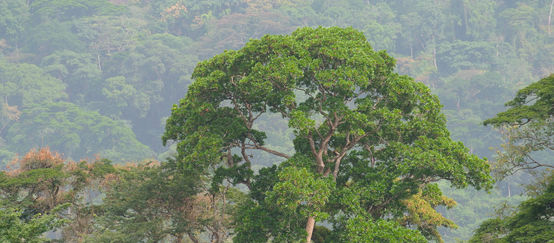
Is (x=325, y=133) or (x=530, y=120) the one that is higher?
(x=530, y=120)

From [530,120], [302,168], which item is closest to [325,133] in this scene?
[302,168]

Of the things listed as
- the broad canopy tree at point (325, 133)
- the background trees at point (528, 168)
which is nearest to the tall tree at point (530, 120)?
the background trees at point (528, 168)

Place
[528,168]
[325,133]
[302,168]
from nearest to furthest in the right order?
[302,168], [528,168], [325,133]

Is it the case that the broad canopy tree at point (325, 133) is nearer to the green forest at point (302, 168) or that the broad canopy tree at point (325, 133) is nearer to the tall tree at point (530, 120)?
the green forest at point (302, 168)

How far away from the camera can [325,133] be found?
15547 mm

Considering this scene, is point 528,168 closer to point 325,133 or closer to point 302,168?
point 325,133

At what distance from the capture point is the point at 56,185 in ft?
61.2

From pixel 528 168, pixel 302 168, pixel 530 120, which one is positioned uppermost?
pixel 530 120

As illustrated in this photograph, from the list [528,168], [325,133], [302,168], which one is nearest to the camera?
[302,168]

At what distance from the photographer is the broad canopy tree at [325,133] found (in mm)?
13375

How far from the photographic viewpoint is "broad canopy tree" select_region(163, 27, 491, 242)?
1338 centimetres

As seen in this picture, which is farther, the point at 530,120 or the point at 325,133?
the point at 325,133

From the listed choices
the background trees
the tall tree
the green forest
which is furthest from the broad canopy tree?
the tall tree

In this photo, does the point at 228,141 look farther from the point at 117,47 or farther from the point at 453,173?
the point at 117,47
